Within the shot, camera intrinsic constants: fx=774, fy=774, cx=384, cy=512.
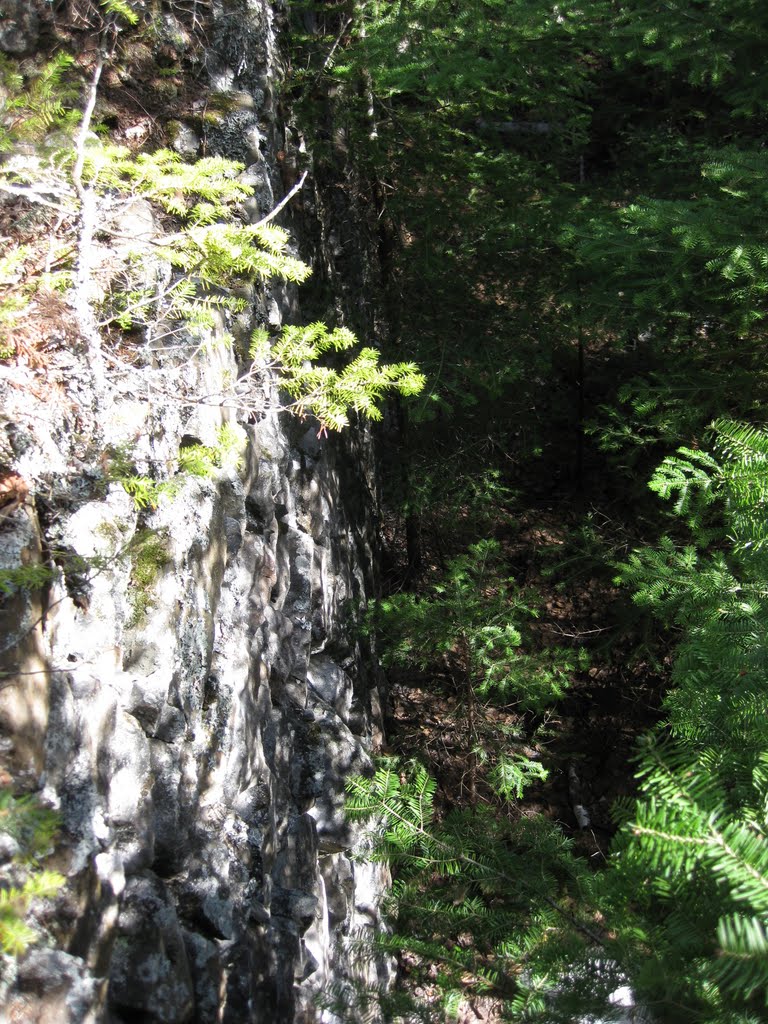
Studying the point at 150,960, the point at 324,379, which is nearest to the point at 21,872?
the point at 150,960

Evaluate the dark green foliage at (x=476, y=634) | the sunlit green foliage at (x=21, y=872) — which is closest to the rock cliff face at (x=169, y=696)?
Answer: the sunlit green foliage at (x=21, y=872)

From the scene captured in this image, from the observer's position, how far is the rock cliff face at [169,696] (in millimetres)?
2328

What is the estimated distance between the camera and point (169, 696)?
3.10 meters

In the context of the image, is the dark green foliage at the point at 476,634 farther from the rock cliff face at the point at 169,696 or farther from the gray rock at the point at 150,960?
the gray rock at the point at 150,960

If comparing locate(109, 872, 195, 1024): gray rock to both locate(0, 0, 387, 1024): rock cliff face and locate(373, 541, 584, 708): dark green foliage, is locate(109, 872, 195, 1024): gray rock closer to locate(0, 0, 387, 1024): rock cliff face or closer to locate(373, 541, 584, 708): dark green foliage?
locate(0, 0, 387, 1024): rock cliff face

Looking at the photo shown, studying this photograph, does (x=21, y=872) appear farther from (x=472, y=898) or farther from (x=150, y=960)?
(x=472, y=898)

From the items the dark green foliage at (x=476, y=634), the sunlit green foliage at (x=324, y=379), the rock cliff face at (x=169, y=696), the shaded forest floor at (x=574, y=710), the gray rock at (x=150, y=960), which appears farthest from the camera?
the shaded forest floor at (x=574, y=710)

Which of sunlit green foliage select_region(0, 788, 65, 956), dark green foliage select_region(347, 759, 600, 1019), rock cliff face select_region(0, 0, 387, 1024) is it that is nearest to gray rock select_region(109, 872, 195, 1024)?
rock cliff face select_region(0, 0, 387, 1024)

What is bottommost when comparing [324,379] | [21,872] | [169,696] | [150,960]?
[150,960]

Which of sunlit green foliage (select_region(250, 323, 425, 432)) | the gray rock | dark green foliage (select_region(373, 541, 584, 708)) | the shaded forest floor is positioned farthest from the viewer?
the shaded forest floor

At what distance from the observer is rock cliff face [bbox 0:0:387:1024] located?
233 cm

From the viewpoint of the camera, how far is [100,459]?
2779 millimetres

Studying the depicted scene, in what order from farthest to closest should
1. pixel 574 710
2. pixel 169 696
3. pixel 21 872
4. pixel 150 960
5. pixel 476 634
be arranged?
pixel 574 710, pixel 476 634, pixel 169 696, pixel 150 960, pixel 21 872

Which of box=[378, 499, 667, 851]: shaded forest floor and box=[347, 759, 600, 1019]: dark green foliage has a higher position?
box=[378, 499, 667, 851]: shaded forest floor
